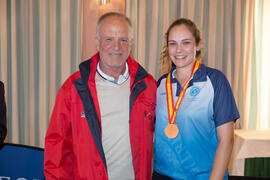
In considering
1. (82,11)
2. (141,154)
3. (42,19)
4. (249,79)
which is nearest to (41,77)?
(42,19)

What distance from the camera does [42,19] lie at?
3.62m

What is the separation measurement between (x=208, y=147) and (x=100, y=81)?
85 centimetres

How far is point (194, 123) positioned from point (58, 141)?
0.89m

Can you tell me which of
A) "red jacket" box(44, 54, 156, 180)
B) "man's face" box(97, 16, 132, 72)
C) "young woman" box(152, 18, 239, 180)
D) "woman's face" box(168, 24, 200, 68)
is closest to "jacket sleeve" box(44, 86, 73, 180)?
"red jacket" box(44, 54, 156, 180)

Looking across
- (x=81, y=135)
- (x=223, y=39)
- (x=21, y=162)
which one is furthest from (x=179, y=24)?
(x=223, y=39)

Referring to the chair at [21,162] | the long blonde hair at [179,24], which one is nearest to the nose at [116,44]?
the long blonde hair at [179,24]

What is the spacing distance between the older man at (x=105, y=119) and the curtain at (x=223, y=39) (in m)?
1.94

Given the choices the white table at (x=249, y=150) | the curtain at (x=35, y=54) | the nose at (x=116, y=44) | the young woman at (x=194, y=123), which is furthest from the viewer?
the curtain at (x=35, y=54)

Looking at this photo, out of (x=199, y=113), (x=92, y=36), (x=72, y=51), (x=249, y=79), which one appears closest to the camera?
(x=199, y=113)

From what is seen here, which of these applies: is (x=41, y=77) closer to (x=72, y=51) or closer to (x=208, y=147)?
(x=72, y=51)

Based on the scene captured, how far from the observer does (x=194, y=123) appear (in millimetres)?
1527

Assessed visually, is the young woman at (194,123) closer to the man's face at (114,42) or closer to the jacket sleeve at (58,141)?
the man's face at (114,42)

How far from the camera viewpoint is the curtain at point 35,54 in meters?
3.64

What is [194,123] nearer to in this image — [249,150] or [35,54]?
[249,150]
